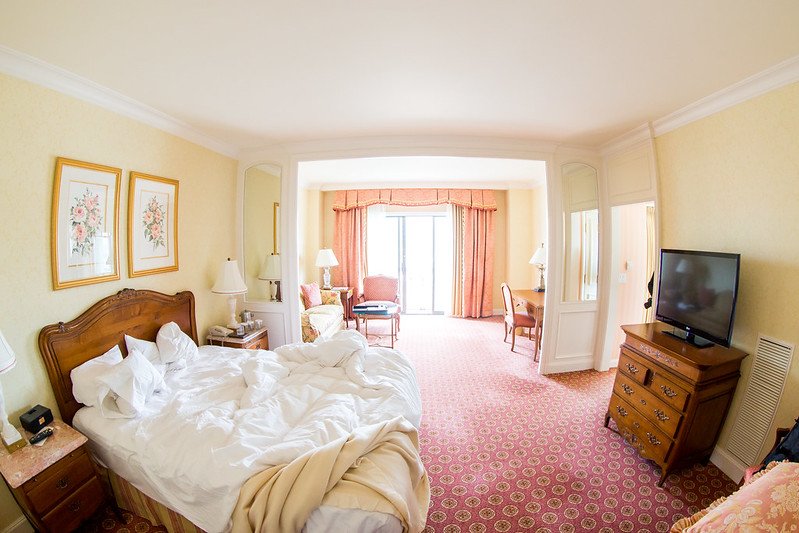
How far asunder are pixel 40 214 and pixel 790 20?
4.00 metres

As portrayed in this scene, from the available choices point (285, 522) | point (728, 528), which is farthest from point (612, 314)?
point (285, 522)

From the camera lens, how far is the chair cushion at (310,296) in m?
4.46

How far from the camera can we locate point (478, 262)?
5.52 meters

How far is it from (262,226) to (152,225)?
3.41ft

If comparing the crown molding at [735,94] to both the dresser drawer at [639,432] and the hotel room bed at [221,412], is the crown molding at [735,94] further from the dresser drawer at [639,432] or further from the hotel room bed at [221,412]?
the hotel room bed at [221,412]

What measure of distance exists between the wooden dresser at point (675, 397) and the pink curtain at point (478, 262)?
340cm

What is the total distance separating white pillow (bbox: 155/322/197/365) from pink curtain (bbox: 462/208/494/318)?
441 centimetres

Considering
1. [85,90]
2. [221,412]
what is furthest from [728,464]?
[85,90]

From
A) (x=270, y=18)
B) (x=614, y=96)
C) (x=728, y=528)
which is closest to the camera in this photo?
(x=728, y=528)

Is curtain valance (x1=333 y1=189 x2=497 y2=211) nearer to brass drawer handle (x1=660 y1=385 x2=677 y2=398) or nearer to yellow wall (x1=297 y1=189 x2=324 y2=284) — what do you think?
yellow wall (x1=297 y1=189 x2=324 y2=284)

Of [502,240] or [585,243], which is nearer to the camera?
[585,243]

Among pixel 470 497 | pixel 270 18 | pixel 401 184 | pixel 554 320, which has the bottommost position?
pixel 470 497

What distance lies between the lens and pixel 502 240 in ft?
18.4

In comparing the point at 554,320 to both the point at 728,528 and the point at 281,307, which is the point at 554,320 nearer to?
the point at 728,528
